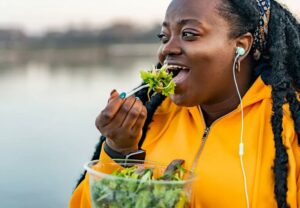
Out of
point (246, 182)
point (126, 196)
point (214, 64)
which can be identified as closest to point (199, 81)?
point (214, 64)

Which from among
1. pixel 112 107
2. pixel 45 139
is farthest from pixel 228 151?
pixel 45 139

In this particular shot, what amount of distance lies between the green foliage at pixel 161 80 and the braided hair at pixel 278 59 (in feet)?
1.03

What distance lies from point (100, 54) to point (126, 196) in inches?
1124

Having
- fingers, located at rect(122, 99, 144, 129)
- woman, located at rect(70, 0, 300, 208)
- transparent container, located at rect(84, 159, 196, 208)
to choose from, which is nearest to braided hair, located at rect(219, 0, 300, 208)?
woman, located at rect(70, 0, 300, 208)

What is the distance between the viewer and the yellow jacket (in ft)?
7.31

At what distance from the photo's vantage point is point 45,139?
873 cm

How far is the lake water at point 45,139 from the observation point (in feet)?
21.6

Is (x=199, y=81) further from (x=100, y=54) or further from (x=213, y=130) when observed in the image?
(x=100, y=54)

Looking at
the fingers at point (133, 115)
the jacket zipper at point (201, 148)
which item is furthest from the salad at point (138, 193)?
the jacket zipper at point (201, 148)

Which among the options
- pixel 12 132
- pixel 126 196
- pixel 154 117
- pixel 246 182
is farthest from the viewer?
pixel 12 132

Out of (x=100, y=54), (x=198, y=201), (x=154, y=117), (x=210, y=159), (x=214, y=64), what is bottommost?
(x=198, y=201)

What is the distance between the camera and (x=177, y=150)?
2.46m

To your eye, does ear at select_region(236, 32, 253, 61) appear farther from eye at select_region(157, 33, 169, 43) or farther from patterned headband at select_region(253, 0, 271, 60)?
eye at select_region(157, 33, 169, 43)

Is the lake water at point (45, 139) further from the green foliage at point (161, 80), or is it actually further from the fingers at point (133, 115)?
the fingers at point (133, 115)
